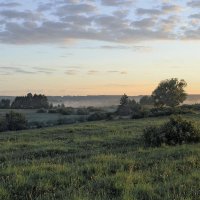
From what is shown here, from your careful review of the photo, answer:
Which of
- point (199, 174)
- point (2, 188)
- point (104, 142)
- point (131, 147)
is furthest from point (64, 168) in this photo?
point (104, 142)

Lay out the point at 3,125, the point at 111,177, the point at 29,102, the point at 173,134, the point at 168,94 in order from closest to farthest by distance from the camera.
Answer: the point at 111,177 < the point at 173,134 < the point at 3,125 < the point at 168,94 < the point at 29,102

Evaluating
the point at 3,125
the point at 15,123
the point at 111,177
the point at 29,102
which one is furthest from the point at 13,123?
the point at 29,102

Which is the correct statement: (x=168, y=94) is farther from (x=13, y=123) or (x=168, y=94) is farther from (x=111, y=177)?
(x=111, y=177)

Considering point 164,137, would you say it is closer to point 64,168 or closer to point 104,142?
point 104,142

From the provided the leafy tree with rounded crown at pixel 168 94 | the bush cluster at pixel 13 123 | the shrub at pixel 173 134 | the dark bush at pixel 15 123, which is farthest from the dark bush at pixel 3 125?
the leafy tree with rounded crown at pixel 168 94

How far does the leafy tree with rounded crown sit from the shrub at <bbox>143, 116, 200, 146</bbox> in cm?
6960

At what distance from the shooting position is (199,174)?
37.1ft

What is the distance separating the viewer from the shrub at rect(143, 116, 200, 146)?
18266mm

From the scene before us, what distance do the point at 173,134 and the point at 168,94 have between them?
71.4 metres

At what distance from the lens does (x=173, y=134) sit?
1861cm

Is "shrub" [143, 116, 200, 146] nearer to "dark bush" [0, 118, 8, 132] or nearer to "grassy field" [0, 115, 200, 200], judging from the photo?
"grassy field" [0, 115, 200, 200]

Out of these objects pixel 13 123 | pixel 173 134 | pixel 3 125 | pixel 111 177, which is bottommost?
pixel 3 125

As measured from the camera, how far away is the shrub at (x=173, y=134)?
1827 centimetres

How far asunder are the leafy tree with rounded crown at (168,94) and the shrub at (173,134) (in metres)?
69.6
